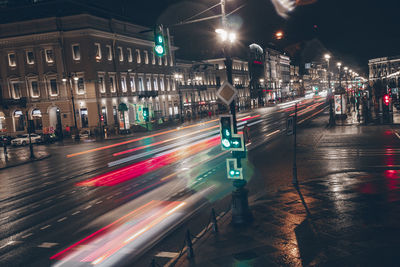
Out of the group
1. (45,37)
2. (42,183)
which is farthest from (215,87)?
(42,183)

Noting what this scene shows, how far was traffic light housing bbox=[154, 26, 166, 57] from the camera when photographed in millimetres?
12867

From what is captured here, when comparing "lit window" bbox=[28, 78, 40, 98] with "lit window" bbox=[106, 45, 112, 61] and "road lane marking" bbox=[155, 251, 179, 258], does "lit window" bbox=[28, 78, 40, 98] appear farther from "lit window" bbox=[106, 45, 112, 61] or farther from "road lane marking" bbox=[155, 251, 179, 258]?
"road lane marking" bbox=[155, 251, 179, 258]

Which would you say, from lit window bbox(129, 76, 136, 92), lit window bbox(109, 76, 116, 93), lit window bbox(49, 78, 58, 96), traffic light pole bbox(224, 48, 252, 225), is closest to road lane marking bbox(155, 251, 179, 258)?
traffic light pole bbox(224, 48, 252, 225)

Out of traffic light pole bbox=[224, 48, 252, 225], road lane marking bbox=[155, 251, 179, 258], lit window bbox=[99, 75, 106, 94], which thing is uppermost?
lit window bbox=[99, 75, 106, 94]

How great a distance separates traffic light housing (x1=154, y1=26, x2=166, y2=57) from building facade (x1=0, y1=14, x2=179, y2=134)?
37247mm

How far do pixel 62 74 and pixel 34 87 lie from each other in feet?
19.8

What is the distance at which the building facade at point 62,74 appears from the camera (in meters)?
51.4

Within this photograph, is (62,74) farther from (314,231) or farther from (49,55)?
(314,231)

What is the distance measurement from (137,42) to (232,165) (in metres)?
55.8

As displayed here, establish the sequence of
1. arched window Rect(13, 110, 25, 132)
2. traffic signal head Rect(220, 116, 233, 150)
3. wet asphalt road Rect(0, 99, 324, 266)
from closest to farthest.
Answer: traffic signal head Rect(220, 116, 233, 150)
wet asphalt road Rect(0, 99, 324, 266)
arched window Rect(13, 110, 25, 132)

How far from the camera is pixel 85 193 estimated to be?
1611 centimetres

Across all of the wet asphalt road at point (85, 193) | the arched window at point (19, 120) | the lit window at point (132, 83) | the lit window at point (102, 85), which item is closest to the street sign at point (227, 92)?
the wet asphalt road at point (85, 193)

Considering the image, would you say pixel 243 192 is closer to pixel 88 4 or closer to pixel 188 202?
pixel 188 202

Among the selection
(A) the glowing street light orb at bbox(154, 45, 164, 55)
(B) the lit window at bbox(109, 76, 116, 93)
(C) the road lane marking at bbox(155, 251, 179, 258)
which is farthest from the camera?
(B) the lit window at bbox(109, 76, 116, 93)
